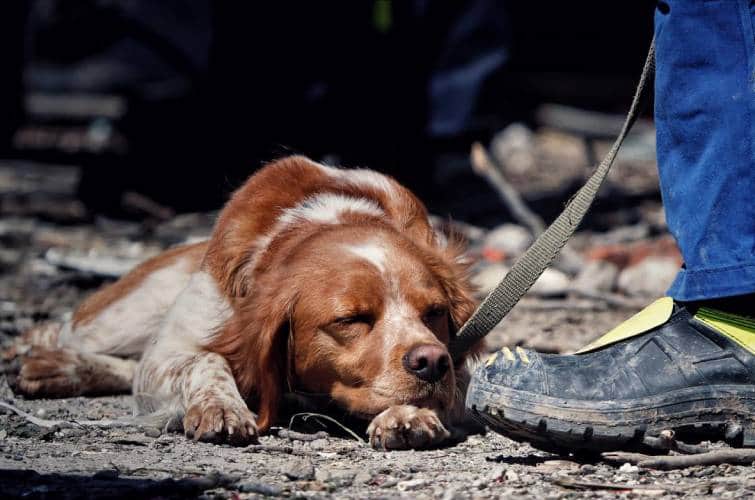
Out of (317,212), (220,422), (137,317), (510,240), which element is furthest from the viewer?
(510,240)

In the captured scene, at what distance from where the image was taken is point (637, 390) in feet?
8.79

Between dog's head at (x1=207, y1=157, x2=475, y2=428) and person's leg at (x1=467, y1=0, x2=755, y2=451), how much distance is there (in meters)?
0.41

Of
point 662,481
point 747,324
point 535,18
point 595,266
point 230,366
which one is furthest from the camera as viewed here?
point 535,18

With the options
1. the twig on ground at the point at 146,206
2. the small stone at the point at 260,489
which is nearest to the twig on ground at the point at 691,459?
the small stone at the point at 260,489

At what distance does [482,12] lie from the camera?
357 inches

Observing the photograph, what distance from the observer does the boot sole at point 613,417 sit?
2635mm

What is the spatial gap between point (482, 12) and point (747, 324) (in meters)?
6.72

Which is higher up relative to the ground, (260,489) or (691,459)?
(691,459)

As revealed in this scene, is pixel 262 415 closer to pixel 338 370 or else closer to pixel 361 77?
pixel 338 370

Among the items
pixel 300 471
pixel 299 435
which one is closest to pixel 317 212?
pixel 299 435

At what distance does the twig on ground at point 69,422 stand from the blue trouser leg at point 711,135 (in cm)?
166

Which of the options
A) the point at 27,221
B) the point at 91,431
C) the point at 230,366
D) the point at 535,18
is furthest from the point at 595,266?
the point at 535,18

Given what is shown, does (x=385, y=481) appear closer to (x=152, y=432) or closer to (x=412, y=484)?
(x=412, y=484)

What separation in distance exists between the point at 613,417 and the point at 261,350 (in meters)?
1.16
